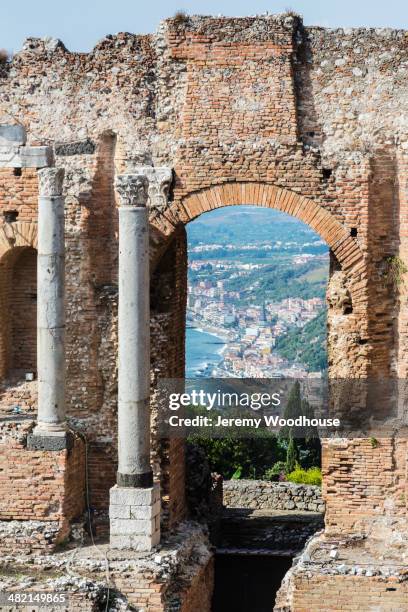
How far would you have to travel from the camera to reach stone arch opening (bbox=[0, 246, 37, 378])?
23.4 meters

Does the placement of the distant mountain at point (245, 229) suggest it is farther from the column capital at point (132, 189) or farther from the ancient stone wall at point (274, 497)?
the column capital at point (132, 189)

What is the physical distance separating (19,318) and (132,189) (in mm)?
3599

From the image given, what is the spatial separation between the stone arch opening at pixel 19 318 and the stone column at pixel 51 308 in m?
1.66

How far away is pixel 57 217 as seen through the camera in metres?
21.7

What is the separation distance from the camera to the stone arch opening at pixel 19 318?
76.7 feet

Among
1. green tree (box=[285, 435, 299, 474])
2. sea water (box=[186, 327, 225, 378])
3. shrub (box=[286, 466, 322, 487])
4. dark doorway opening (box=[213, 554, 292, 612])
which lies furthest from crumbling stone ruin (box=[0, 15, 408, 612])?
sea water (box=[186, 327, 225, 378])

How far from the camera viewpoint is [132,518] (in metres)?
21.1

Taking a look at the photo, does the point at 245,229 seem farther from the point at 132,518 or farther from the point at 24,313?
the point at 132,518

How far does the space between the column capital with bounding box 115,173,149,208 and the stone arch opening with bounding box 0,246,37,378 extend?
2.76 metres

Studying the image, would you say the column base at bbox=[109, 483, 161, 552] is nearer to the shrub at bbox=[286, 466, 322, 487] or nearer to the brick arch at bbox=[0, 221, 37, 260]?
the brick arch at bbox=[0, 221, 37, 260]

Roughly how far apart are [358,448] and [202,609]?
344 centimetres

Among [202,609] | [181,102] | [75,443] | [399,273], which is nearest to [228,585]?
[202,609]

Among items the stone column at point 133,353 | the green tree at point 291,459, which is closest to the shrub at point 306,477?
the green tree at point 291,459

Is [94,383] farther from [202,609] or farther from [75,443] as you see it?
[202,609]
